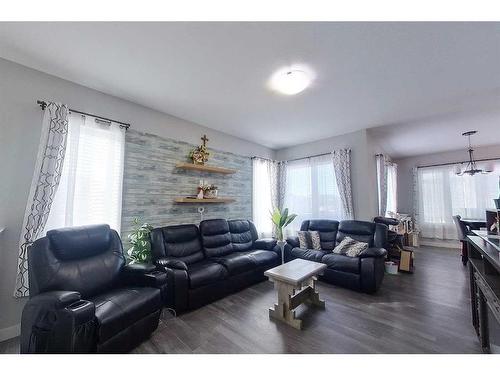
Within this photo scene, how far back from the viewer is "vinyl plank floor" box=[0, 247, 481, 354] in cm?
169

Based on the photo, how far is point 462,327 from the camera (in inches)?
75.9

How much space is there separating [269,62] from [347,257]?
2754mm

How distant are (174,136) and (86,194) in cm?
142

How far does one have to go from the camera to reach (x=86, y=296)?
178 cm

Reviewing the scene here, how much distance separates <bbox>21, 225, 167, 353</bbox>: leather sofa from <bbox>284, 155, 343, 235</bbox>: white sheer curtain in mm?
3282

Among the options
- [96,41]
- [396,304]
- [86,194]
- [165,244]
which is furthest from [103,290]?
[396,304]

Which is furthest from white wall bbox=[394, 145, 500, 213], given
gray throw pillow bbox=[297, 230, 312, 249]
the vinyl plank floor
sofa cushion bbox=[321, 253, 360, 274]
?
sofa cushion bbox=[321, 253, 360, 274]

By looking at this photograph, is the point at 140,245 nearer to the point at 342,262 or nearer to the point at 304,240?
the point at 304,240

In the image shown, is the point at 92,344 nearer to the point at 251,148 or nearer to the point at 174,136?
the point at 174,136

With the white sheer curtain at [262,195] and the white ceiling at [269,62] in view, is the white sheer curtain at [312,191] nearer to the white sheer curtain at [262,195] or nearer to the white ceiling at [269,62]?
the white sheer curtain at [262,195]

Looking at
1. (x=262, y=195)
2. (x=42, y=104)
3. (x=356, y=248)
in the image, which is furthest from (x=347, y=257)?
(x=42, y=104)

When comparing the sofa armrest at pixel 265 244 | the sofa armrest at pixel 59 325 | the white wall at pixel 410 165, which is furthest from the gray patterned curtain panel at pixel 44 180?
→ the white wall at pixel 410 165

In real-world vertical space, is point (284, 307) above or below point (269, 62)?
below

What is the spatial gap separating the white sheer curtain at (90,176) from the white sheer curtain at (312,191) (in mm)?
3427
